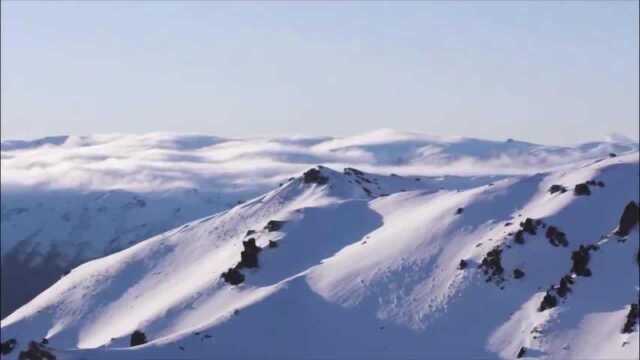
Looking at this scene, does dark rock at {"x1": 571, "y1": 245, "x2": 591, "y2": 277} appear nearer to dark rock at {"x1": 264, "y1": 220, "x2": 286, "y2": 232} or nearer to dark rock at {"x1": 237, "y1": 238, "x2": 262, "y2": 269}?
dark rock at {"x1": 237, "y1": 238, "x2": 262, "y2": 269}

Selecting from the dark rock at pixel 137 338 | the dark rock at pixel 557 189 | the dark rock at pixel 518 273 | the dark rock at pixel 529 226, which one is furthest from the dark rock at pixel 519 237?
the dark rock at pixel 137 338

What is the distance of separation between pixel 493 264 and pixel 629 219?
52.2 ft

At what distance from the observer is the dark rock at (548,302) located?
104 metres

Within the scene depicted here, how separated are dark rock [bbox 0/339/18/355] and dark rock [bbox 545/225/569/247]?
6919 cm

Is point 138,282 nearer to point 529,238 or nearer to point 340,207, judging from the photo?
point 340,207

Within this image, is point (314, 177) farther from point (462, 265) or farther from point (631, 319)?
point (631, 319)

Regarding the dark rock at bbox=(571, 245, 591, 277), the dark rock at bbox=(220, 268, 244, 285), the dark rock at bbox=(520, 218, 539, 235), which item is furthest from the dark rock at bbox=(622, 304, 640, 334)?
the dark rock at bbox=(220, 268, 244, 285)

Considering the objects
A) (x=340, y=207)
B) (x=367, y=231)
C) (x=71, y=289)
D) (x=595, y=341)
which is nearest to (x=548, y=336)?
(x=595, y=341)

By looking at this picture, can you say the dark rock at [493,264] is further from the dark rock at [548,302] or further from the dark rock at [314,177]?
the dark rock at [314,177]

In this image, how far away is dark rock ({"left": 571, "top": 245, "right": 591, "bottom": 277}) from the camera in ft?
359

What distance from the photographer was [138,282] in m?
150

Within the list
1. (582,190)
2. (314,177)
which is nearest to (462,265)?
(582,190)

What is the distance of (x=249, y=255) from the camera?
13200cm

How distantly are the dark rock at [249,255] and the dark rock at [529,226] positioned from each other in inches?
1313
